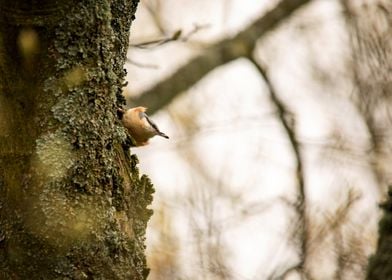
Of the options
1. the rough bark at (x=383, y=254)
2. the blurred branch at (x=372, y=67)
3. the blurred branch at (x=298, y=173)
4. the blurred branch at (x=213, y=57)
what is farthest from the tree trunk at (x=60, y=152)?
the blurred branch at (x=372, y=67)

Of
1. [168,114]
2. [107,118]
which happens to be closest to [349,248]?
[168,114]

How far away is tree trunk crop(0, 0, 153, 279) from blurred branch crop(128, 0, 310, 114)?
2.36 metres

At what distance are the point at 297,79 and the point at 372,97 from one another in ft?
3.84

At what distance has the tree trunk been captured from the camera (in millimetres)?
1655

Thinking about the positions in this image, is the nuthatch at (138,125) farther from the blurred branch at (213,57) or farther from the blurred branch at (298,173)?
the blurred branch at (213,57)

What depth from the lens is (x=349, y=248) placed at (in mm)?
3678

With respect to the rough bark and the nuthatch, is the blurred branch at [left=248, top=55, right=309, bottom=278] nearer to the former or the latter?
the nuthatch

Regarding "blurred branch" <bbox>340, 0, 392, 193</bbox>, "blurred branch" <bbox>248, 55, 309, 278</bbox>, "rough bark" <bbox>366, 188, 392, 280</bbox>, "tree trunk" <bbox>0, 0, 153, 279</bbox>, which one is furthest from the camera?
"blurred branch" <bbox>340, 0, 392, 193</bbox>

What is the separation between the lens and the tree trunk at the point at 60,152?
1655mm

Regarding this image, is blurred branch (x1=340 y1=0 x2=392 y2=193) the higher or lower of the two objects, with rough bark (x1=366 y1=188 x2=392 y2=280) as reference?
higher

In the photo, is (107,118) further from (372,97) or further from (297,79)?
(297,79)

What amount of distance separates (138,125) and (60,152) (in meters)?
0.68

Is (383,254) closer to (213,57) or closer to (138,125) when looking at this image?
(138,125)

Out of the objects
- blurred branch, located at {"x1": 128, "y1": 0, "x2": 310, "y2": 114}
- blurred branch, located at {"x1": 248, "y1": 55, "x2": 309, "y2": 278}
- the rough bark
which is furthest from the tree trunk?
blurred branch, located at {"x1": 128, "y1": 0, "x2": 310, "y2": 114}
